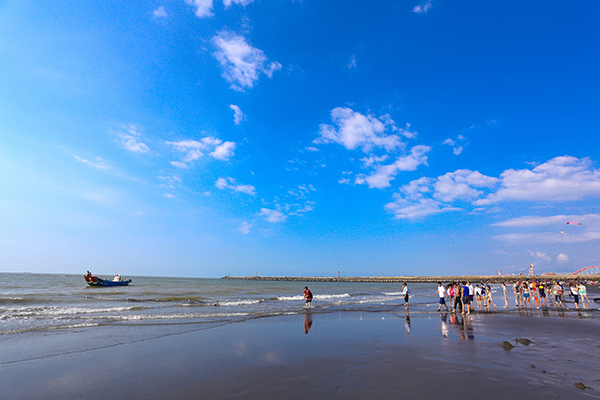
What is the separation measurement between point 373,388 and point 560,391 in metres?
3.88

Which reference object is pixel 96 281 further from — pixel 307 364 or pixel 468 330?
pixel 468 330

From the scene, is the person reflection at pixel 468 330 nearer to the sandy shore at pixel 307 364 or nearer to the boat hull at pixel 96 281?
the sandy shore at pixel 307 364

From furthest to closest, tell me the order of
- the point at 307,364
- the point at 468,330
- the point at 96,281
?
the point at 96,281 → the point at 468,330 → the point at 307,364

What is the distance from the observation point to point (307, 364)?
27.9ft

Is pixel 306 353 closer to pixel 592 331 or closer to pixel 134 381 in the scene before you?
pixel 134 381

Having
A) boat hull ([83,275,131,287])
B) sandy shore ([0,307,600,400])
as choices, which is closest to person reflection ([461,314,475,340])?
sandy shore ([0,307,600,400])

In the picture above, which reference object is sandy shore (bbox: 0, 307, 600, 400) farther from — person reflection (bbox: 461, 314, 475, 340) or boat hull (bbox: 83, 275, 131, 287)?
boat hull (bbox: 83, 275, 131, 287)

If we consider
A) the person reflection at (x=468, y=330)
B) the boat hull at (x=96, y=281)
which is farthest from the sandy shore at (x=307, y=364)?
the boat hull at (x=96, y=281)

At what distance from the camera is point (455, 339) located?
37.2 feet

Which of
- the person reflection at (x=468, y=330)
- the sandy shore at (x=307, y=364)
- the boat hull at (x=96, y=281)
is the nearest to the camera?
the sandy shore at (x=307, y=364)

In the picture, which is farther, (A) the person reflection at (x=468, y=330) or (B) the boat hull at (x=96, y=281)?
(B) the boat hull at (x=96, y=281)

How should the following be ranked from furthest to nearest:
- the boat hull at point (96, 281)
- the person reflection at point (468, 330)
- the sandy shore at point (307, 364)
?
the boat hull at point (96, 281)
the person reflection at point (468, 330)
the sandy shore at point (307, 364)

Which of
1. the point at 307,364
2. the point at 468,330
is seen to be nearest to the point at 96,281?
the point at 307,364

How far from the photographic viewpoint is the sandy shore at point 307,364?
6.47 m
